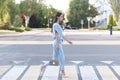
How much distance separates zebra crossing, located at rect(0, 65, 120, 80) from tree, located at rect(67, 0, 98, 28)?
340 ft

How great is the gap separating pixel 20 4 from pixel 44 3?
656 cm

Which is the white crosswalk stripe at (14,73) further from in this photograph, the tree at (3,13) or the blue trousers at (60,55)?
the tree at (3,13)

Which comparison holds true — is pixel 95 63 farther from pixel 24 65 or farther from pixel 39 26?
pixel 39 26

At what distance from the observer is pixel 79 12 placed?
Result: 118 metres

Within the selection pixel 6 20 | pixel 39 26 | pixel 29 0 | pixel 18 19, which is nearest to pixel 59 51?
pixel 6 20

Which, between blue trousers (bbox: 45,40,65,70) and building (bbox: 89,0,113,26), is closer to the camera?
blue trousers (bbox: 45,40,65,70)

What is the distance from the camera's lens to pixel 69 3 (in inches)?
4938

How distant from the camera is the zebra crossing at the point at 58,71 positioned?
12113mm

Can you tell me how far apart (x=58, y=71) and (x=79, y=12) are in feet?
345

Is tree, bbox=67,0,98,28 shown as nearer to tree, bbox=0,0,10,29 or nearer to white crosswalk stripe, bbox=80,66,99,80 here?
tree, bbox=0,0,10,29

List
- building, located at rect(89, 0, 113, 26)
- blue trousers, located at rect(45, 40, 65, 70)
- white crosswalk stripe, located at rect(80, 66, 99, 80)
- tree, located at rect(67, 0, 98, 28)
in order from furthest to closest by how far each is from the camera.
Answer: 1. tree, located at rect(67, 0, 98, 28)
2. building, located at rect(89, 0, 113, 26)
3. white crosswalk stripe, located at rect(80, 66, 99, 80)
4. blue trousers, located at rect(45, 40, 65, 70)

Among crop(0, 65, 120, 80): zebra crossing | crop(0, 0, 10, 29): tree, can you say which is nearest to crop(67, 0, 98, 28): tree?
crop(0, 0, 10, 29): tree

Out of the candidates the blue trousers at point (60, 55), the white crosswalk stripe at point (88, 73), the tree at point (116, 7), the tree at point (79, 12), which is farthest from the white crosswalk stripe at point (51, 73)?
the tree at point (79, 12)

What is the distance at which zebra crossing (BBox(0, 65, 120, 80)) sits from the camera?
12.1m
